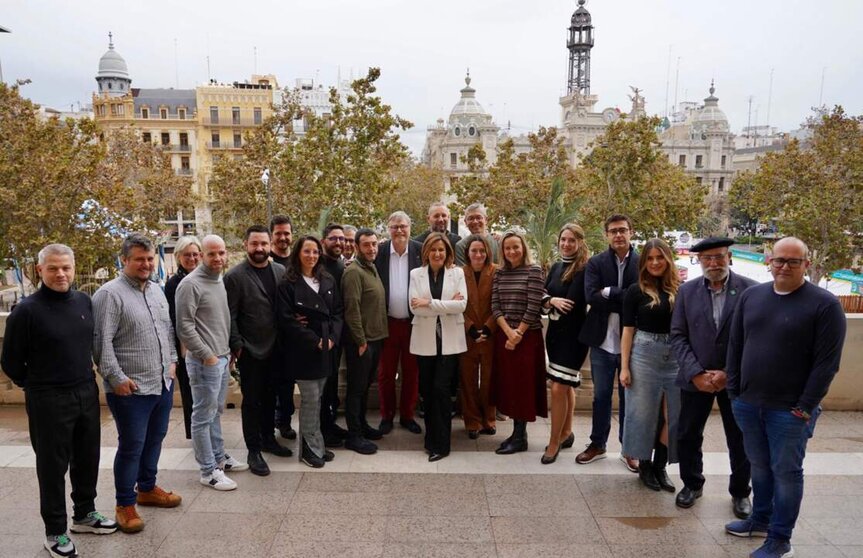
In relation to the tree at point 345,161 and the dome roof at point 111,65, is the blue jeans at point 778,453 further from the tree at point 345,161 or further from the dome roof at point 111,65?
the dome roof at point 111,65

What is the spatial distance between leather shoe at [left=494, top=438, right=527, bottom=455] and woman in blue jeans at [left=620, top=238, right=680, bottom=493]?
815mm

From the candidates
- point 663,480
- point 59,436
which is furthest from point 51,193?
point 663,480

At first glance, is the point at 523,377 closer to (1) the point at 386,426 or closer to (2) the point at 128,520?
(1) the point at 386,426

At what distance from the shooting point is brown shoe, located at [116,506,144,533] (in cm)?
338

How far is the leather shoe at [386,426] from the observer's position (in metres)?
4.88

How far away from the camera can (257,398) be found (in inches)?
165

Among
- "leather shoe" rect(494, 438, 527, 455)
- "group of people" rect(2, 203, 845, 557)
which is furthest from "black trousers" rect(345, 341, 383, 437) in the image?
"leather shoe" rect(494, 438, 527, 455)

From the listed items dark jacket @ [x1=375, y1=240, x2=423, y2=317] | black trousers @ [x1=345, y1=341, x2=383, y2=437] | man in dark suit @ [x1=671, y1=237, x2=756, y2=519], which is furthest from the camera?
dark jacket @ [x1=375, y1=240, x2=423, y2=317]

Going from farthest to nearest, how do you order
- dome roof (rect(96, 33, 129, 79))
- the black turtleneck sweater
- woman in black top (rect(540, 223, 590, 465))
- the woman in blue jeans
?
dome roof (rect(96, 33, 129, 79)) → woman in black top (rect(540, 223, 590, 465)) → the woman in blue jeans → the black turtleneck sweater

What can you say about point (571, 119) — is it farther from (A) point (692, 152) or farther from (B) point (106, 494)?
(B) point (106, 494)

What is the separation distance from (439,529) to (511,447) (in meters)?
1.25

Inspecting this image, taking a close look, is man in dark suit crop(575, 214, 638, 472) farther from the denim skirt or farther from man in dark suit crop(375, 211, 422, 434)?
man in dark suit crop(375, 211, 422, 434)

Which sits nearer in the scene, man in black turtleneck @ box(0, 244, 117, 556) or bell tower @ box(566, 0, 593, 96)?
man in black turtleneck @ box(0, 244, 117, 556)

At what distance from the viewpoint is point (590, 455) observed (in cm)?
436
